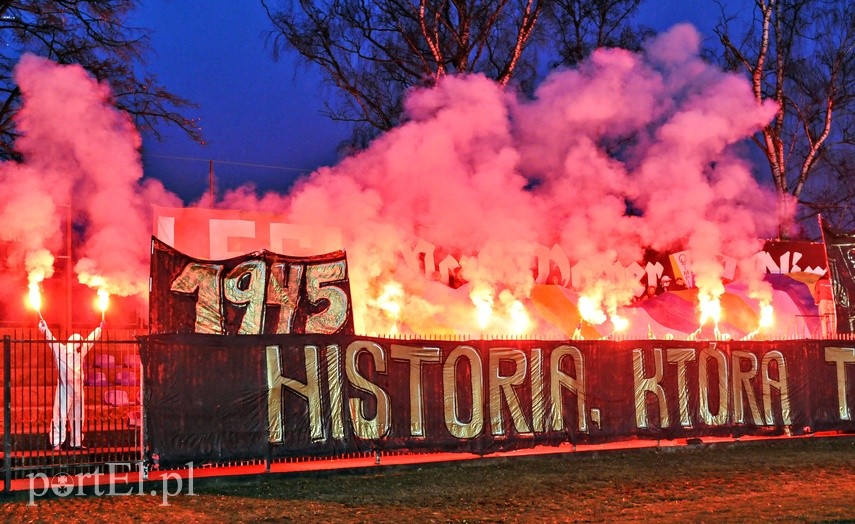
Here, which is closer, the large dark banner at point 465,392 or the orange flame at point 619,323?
the large dark banner at point 465,392

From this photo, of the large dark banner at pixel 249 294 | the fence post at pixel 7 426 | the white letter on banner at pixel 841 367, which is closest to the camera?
the fence post at pixel 7 426

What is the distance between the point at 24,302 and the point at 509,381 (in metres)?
11.0

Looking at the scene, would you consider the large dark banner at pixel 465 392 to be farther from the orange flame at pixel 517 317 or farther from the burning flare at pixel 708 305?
the orange flame at pixel 517 317

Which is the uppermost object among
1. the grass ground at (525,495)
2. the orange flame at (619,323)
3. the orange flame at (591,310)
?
the orange flame at (591,310)

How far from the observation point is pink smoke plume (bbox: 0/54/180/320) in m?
14.4

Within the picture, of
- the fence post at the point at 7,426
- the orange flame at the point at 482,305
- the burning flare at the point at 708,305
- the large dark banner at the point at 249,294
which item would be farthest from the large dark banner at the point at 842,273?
the fence post at the point at 7,426

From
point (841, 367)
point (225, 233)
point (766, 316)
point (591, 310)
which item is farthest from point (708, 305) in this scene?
point (225, 233)

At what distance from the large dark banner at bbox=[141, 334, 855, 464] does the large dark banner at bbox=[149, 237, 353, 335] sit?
2.42ft

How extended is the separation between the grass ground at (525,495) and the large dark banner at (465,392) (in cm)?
54

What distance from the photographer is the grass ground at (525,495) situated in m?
9.30

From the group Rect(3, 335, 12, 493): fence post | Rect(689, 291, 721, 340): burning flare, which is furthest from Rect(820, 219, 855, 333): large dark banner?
Rect(3, 335, 12, 493): fence post

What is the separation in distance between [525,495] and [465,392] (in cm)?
302

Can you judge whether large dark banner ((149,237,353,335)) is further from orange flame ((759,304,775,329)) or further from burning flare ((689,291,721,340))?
orange flame ((759,304,775,329))

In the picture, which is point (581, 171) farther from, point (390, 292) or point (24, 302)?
point (24, 302)
